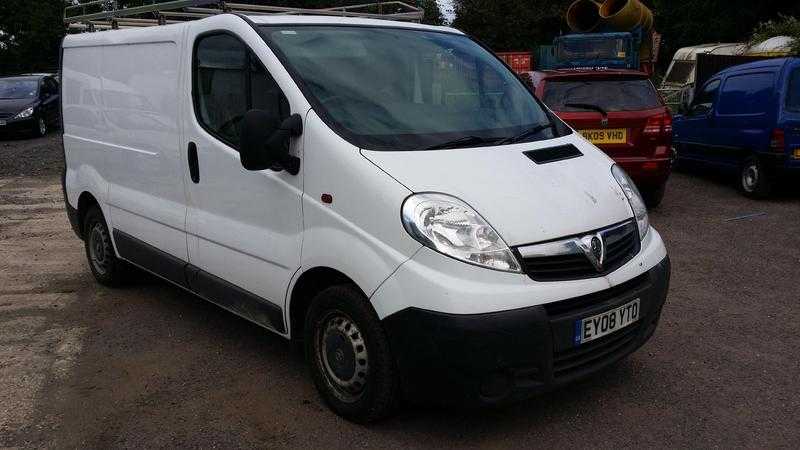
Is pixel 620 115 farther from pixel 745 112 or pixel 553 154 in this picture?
pixel 553 154

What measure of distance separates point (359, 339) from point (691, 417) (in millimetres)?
1610

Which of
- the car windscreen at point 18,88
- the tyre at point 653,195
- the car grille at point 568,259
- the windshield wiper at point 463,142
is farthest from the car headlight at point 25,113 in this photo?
the car grille at point 568,259

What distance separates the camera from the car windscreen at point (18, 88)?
18.5 meters

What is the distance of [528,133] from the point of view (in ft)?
12.6

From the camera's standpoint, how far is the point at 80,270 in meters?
6.52

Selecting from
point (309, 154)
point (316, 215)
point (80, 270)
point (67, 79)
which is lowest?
point (80, 270)

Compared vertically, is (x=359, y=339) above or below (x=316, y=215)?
below

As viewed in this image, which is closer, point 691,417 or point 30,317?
point 691,417

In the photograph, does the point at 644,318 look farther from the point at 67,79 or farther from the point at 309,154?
the point at 67,79

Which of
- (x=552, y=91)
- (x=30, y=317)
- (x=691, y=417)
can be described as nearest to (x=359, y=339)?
(x=691, y=417)

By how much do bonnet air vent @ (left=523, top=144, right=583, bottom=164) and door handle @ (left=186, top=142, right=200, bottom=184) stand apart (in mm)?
1874

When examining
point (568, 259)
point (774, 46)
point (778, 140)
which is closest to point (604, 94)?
point (778, 140)

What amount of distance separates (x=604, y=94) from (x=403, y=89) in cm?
488

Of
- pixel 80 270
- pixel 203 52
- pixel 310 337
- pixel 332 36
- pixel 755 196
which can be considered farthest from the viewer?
pixel 755 196
